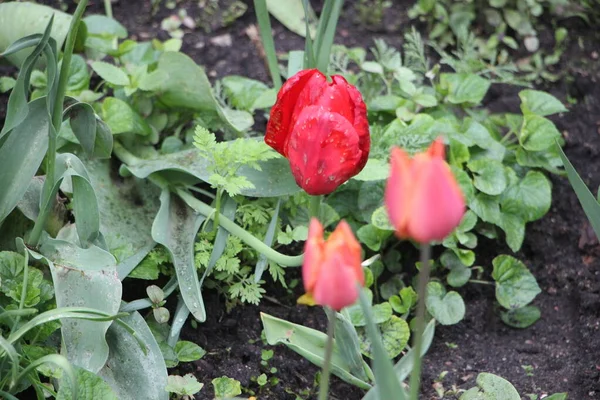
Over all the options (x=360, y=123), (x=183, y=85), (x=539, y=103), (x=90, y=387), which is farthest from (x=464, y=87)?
(x=90, y=387)

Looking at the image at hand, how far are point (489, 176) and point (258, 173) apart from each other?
0.54 metres

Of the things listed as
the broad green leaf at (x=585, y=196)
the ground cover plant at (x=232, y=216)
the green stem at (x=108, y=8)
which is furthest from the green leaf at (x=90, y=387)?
the green stem at (x=108, y=8)

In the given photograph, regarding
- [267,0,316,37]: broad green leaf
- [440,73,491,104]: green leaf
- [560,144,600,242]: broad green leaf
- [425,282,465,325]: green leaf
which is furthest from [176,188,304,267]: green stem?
[267,0,316,37]: broad green leaf

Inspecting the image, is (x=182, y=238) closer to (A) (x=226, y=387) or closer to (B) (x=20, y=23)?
(A) (x=226, y=387)

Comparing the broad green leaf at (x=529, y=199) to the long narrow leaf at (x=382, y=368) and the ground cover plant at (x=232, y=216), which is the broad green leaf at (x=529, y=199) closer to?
the ground cover plant at (x=232, y=216)

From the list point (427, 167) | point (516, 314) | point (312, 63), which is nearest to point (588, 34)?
point (516, 314)

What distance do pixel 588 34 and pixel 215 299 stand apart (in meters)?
1.63

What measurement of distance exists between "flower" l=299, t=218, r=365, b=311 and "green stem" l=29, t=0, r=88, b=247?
72 centimetres

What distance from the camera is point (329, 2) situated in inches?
61.7

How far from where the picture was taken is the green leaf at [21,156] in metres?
1.57

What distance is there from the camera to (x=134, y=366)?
1503 millimetres

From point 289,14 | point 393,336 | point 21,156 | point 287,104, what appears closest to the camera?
point 287,104

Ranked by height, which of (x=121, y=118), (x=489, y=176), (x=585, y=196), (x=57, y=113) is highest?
(x=57, y=113)

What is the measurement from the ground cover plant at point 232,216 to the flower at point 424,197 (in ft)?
0.87
